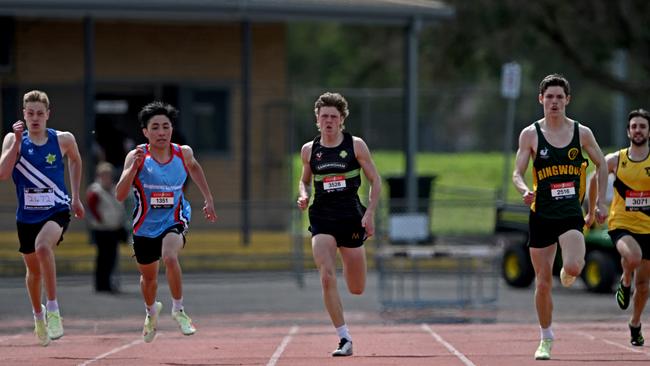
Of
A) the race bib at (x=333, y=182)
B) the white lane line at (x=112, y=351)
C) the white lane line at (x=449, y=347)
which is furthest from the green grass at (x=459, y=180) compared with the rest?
the race bib at (x=333, y=182)

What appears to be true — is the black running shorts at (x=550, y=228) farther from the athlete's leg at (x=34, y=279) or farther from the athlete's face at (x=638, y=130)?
the athlete's leg at (x=34, y=279)

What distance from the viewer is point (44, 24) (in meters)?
27.2

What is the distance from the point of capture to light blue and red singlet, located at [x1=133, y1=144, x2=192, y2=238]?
1234cm

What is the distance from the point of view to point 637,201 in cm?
1324

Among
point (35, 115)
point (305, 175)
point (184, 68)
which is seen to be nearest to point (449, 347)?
point (305, 175)

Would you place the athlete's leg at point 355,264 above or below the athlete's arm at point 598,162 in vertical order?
below

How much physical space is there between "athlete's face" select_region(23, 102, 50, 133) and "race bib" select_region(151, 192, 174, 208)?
50.2 inches

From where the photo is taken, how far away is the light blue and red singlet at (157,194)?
12336 mm

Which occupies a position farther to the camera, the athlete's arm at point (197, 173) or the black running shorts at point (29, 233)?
the black running shorts at point (29, 233)

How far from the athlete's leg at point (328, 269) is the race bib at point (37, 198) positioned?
8.35 ft

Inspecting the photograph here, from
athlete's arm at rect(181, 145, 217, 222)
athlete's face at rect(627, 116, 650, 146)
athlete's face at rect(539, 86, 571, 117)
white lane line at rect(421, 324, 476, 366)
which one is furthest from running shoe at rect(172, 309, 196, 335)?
athlete's face at rect(627, 116, 650, 146)

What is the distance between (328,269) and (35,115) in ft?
10.00

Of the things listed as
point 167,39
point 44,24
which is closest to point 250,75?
point 167,39

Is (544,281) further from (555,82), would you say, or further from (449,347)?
(449,347)
